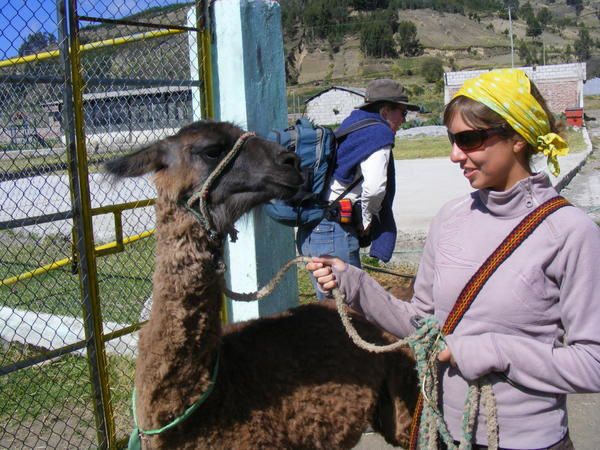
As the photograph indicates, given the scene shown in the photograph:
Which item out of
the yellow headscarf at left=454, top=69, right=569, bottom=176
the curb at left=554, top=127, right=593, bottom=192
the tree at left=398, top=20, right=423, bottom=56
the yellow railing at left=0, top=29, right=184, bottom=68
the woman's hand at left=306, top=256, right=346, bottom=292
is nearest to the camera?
the yellow headscarf at left=454, top=69, right=569, bottom=176

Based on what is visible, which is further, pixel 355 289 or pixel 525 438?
pixel 355 289

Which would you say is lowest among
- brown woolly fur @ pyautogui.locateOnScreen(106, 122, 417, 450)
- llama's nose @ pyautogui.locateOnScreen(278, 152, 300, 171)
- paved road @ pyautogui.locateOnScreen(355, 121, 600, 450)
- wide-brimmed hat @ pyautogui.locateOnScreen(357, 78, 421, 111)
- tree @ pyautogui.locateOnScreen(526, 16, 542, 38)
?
paved road @ pyautogui.locateOnScreen(355, 121, 600, 450)

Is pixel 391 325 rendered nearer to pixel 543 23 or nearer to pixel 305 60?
pixel 305 60

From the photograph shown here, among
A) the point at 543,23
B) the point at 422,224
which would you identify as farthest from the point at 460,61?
the point at 422,224

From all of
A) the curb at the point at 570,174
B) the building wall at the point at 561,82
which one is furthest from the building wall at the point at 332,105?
the curb at the point at 570,174

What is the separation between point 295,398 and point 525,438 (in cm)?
114

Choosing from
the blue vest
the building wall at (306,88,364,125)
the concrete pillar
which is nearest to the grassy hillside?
the building wall at (306,88,364,125)

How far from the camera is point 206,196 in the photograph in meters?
2.75

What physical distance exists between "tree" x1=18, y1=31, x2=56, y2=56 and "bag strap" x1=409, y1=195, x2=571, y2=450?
2.77 m

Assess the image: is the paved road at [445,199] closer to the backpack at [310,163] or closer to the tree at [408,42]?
the backpack at [310,163]

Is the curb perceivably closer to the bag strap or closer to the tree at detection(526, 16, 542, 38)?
the bag strap

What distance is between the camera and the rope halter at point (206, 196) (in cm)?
269

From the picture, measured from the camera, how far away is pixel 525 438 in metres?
1.92

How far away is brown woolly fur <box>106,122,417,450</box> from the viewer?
2549 mm
